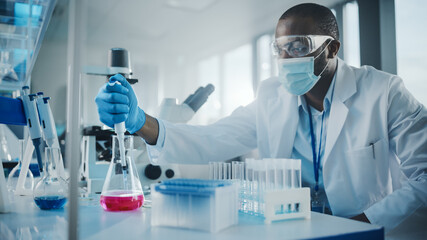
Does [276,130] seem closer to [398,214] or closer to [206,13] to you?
[398,214]

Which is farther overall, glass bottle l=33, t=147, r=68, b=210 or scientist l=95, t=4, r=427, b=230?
scientist l=95, t=4, r=427, b=230

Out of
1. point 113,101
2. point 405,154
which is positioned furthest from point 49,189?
point 405,154

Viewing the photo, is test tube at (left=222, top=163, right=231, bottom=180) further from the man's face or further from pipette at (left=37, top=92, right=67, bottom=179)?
the man's face

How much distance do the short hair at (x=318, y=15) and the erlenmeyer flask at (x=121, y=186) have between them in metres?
0.99

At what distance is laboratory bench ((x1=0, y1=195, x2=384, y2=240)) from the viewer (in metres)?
0.63

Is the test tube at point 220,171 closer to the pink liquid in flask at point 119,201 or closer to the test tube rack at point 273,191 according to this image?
the test tube rack at point 273,191

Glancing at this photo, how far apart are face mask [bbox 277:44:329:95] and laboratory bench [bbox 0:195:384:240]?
85cm

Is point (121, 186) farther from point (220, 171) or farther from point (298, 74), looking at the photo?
point (298, 74)

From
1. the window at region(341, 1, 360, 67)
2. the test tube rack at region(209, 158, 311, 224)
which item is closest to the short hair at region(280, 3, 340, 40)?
the window at region(341, 1, 360, 67)

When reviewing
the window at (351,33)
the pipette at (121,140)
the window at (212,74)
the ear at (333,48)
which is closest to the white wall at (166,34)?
the window at (212,74)

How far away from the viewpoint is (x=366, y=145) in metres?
1.42

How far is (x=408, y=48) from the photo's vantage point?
225 centimetres

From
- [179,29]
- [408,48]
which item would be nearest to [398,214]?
[408,48]

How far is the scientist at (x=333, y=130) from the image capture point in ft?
4.39
